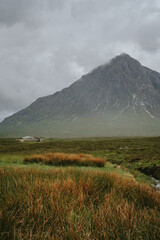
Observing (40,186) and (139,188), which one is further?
(139,188)

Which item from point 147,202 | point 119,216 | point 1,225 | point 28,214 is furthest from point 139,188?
point 1,225

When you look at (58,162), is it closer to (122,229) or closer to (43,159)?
(43,159)

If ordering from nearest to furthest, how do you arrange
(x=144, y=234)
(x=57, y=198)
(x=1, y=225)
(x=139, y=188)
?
(x=144, y=234)
(x=1, y=225)
(x=57, y=198)
(x=139, y=188)

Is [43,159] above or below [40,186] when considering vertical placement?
below

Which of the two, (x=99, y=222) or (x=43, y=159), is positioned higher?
(x=99, y=222)

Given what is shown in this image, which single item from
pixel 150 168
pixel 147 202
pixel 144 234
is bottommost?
pixel 150 168

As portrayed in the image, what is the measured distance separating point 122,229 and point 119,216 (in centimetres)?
22

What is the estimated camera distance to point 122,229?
178 centimetres

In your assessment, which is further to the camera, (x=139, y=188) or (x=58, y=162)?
(x=58, y=162)

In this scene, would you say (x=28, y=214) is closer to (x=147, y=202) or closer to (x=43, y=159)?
(x=147, y=202)

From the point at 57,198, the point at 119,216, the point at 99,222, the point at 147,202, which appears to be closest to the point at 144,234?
the point at 119,216

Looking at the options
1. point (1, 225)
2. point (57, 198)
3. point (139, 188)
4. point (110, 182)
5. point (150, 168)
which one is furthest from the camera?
point (150, 168)

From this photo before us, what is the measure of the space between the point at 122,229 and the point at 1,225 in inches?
57.6

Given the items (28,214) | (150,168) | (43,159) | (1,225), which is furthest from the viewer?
(43,159)
